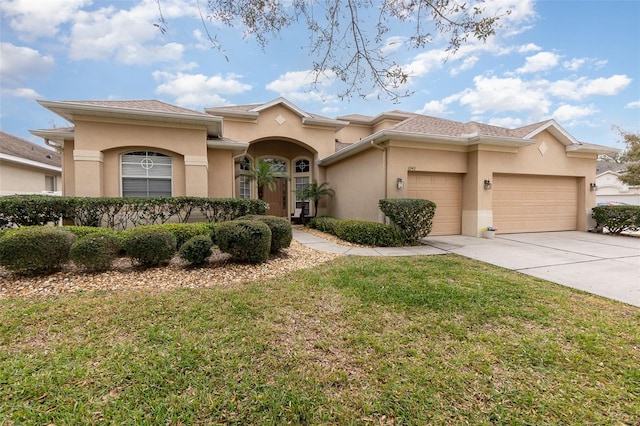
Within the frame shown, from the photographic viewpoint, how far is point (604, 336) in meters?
3.17

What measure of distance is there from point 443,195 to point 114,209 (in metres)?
11.2

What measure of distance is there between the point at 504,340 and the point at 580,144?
502 inches

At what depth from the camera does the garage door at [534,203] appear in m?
11.1

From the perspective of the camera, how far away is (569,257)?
6.99 metres

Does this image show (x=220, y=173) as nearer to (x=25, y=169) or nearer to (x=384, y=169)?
(x=384, y=169)

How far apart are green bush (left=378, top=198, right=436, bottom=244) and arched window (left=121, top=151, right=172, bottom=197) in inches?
297

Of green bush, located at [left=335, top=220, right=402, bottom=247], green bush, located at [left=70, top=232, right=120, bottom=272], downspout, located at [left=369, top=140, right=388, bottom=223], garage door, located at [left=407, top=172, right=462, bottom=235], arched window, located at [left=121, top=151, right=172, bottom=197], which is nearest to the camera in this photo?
green bush, located at [left=70, top=232, right=120, bottom=272]

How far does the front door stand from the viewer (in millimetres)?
15773

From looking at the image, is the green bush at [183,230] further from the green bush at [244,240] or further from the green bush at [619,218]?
the green bush at [619,218]

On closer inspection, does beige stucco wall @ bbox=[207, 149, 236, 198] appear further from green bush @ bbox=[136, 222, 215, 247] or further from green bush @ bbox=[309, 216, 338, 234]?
green bush @ bbox=[309, 216, 338, 234]

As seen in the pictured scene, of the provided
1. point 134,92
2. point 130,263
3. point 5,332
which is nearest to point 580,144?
point 130,263

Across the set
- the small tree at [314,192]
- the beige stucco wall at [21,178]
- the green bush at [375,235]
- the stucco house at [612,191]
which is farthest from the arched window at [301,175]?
the stucco house at [612,191]

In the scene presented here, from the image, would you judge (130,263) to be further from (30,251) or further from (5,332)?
(5,332)

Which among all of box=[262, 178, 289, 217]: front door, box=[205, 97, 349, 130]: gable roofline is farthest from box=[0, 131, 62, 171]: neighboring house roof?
box=[262, 178, 289, 217]: front door
